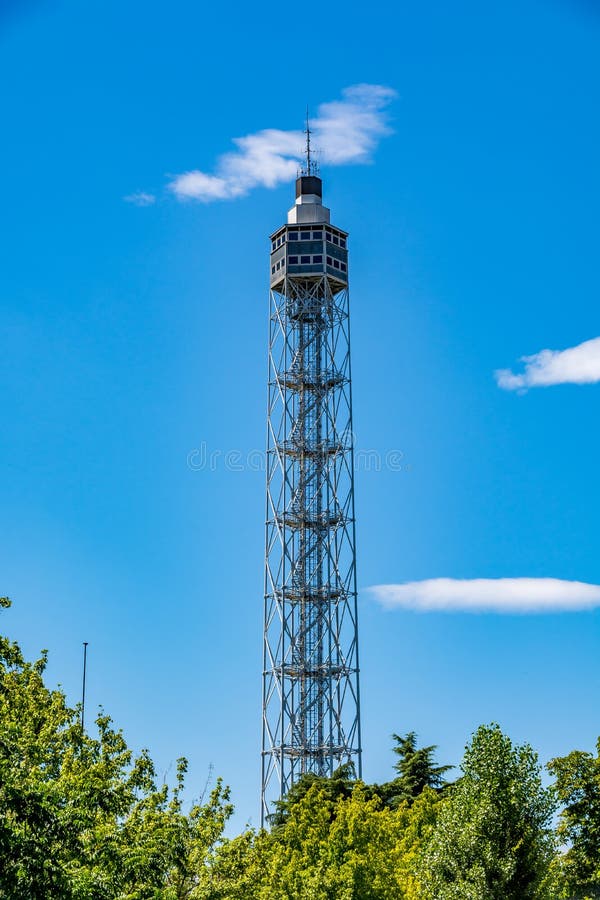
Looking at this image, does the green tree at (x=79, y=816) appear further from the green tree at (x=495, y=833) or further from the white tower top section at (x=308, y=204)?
the white tower top section at (x=308, y=204)

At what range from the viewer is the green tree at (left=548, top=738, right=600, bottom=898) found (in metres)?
44.3

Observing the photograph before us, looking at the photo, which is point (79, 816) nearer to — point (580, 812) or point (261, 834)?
point (261, 834)

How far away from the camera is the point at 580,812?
4494cm

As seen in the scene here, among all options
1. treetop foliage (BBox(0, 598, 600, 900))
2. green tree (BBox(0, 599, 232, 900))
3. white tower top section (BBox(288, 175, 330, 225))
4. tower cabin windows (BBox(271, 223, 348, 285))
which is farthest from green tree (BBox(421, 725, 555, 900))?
white tower top section (BBox(288, 175, 330, 225))

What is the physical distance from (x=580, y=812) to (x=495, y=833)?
11011 mm

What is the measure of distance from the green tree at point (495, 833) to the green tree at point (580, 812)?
29.6 feet

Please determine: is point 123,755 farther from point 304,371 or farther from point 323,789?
point 304,371

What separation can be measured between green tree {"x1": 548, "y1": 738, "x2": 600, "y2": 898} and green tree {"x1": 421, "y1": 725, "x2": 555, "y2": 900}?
901 centimetres

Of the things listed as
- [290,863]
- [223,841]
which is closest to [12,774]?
[223,841]

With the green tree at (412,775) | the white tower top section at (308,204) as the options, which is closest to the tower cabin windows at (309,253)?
the white tower top section at (308,204)

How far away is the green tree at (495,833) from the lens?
3484cm

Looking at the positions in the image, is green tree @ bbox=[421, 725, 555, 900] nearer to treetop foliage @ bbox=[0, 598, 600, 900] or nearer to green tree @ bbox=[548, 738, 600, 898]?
treetop foliage @ bbox=[0, 598, 600, 900]

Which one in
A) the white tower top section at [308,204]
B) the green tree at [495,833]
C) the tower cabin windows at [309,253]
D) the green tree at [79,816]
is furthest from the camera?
the white tower top section at [308,204]

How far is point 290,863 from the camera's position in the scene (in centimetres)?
4094
